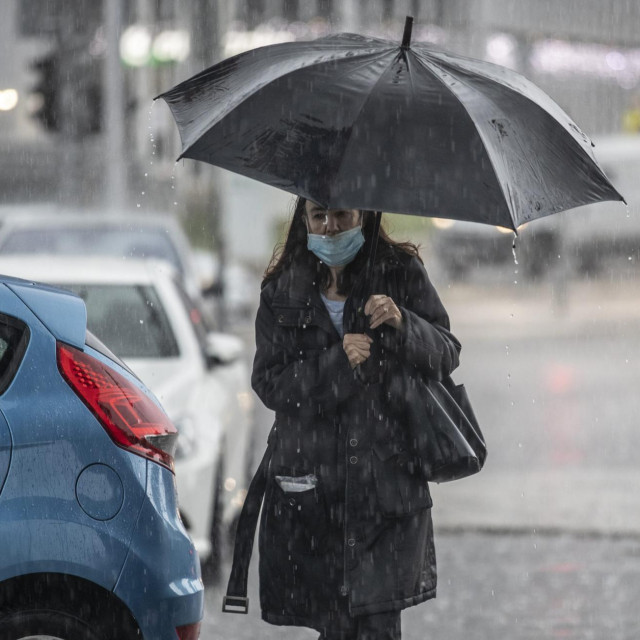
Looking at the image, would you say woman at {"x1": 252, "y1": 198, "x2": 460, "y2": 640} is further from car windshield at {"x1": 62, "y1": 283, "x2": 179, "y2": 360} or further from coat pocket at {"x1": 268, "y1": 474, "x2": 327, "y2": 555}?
car windshield at {"x1": 62, "y1": 283, "x2": 179, "y2": 360}

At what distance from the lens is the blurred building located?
1281 inches

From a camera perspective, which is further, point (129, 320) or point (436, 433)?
point (129, 320)

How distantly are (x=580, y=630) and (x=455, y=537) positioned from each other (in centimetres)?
186

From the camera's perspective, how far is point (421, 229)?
127 ft

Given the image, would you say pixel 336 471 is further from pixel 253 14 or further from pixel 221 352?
pixel 253 14

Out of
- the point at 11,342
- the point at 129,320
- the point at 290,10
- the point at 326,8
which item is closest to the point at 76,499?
the point at 11,342

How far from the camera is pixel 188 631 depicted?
13.3 ft

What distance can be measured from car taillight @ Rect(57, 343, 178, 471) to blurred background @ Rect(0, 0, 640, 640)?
1.06m

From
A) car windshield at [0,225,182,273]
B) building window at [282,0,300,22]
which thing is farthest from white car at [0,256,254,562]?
building window at [282,0,300,22]

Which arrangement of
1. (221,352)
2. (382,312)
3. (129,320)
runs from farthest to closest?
(221,352)
(129,320)
(382,312)

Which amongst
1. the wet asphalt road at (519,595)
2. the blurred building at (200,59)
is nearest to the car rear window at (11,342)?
the wet asphalt road at (519,595)

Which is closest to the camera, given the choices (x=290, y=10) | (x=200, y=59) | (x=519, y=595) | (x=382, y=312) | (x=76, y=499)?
(x=76, y=499)

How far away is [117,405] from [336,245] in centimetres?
76

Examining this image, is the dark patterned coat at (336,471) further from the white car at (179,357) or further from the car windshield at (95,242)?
the car windshield at (95,242)
